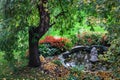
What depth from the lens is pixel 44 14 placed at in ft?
36.7

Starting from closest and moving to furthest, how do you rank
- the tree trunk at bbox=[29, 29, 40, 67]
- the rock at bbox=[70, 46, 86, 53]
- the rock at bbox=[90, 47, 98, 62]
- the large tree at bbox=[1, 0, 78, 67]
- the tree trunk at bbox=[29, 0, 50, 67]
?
the large tree at bbox=[1, 0, 78, 67]
the tree trunk at bbox=[29, 0, 50, 67]
the tree trunk at bbox=[29, 29, 40, 67]
the rock at bbox=[90, 47, 98, 62]
the rock at bbox=[70, 46, 86, 53]

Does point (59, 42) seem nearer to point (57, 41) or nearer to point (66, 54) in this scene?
point (57, 41)

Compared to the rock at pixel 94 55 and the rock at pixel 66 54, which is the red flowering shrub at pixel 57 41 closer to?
the rock at pixel 66 54

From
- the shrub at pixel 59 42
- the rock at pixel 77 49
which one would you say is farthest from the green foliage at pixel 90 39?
the shrub at pixel 59 42

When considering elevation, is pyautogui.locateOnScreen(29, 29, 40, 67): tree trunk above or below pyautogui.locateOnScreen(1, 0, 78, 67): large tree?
below

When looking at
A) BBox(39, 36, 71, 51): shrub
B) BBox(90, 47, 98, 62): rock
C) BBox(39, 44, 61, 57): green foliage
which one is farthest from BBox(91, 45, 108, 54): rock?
A: BBox(39, 44, 61, 57): green foliage

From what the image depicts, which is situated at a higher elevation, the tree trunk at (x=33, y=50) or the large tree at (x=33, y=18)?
the large tree at (x=33, y=18)

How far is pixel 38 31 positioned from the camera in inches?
451

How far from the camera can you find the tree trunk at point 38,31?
11.1m

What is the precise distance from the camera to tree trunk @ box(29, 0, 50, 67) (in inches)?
435

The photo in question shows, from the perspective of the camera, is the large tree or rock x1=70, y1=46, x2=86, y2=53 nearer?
the large tree

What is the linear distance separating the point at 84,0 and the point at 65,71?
553 centimetres

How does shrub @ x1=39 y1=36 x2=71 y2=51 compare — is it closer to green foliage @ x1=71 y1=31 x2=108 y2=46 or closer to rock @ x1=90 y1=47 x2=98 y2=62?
green foliage @ x1=71 y1=31 x2=108 y2=46

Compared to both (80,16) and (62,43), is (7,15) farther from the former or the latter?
(62,43)
